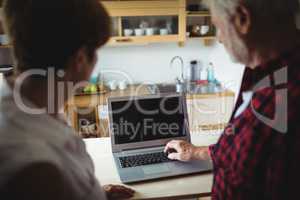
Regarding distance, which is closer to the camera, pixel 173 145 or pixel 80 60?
pixel 80 60

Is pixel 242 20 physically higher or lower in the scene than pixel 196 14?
lower

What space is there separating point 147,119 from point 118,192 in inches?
16.5

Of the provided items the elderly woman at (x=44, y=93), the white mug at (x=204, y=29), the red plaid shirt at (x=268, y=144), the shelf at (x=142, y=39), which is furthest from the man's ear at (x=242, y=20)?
the white mug at (x=204, y=29)

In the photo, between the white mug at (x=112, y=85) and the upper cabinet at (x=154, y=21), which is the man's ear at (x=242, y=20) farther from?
the white mug at (x=112, y=85)

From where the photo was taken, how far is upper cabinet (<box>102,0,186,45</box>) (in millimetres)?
2994

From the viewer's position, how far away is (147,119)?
1426 mm

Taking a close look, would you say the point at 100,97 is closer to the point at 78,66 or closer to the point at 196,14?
the point at 196,14

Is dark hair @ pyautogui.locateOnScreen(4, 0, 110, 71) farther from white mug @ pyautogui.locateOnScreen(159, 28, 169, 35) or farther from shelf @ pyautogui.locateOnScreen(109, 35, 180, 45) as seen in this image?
white mug @ pyautogui.locateOnScreen(159, 28, 169, 35)

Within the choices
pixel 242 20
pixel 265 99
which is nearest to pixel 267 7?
pixel 242 20

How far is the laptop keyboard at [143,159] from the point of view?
131 cm

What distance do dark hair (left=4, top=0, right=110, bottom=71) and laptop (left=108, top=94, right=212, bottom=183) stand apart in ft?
2.43

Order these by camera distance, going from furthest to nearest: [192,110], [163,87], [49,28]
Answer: [163,87], [192,110], [49,28]

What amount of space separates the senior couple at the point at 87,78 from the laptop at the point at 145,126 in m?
0.28

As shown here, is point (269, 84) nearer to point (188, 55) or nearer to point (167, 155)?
point (167, 155)
